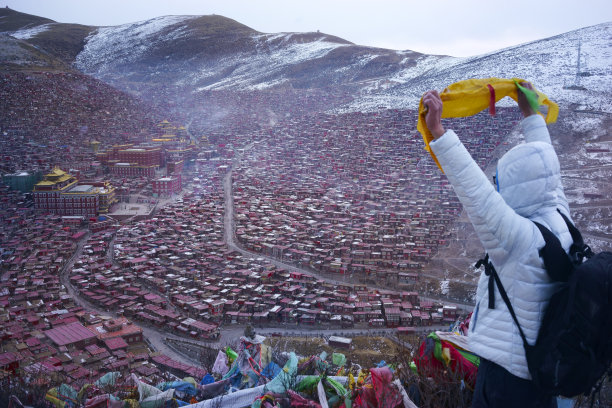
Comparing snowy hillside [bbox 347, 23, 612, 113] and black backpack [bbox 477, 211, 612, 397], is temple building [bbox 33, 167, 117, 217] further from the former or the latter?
black backpack [bbox 477, 211, 612, 397]

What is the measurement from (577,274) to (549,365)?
17 centimetres

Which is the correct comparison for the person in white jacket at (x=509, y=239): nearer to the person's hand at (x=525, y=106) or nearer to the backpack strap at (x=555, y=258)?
the backpack strap at (x=555, y=258)

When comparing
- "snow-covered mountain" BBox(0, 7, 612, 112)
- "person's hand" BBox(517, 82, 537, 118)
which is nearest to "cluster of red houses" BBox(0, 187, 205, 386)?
"person's hand" BBox(517, 82, 537, 118)

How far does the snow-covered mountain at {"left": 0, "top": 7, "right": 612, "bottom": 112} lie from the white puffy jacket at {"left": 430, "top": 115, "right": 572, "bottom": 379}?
18.0 metres

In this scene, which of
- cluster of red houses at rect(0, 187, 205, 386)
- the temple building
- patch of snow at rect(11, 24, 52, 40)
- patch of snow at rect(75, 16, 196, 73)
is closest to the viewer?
cluster of red houses at rect(0, 187, 205, 386)

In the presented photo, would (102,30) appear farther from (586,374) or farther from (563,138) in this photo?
(586,374)

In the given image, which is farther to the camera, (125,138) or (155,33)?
(155,33)

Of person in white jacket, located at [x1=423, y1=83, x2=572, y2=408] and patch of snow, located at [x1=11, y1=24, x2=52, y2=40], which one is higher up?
patch of snow, located at [x1=11, y1=24, x2=52, y2=40]

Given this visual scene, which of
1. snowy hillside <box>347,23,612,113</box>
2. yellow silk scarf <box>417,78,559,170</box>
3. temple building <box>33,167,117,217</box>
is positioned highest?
snowy hillside <box>347,23,612,113</box>

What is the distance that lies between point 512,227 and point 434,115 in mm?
256

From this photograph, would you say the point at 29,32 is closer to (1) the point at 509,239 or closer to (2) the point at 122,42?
(2) the point at 122,42

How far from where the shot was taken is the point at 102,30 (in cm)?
5103

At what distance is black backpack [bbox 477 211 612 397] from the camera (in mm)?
802

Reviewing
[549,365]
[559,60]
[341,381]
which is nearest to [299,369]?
[341,381]
